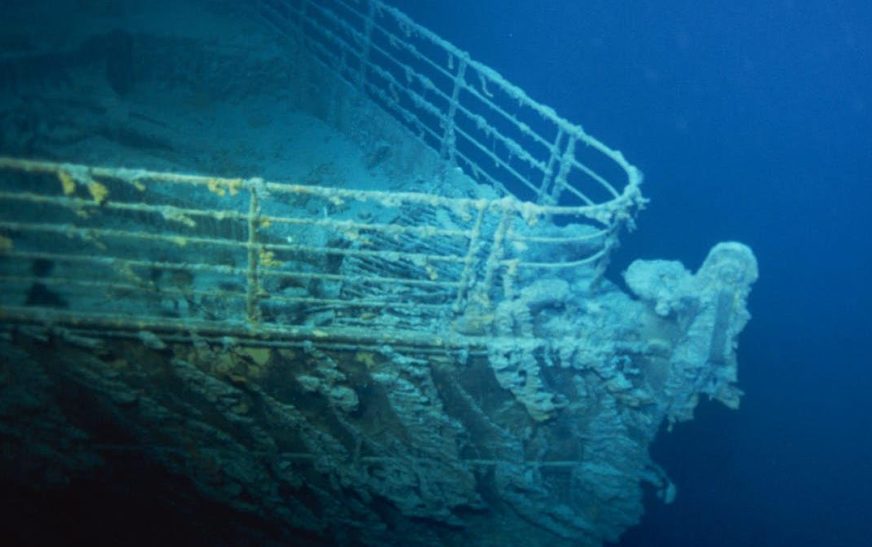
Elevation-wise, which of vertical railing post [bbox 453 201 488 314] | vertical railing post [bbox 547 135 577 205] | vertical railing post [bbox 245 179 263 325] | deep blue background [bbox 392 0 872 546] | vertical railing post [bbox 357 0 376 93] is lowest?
vertical railing post [bbox 245 179 263 325]

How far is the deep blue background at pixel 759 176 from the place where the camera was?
11391 mm

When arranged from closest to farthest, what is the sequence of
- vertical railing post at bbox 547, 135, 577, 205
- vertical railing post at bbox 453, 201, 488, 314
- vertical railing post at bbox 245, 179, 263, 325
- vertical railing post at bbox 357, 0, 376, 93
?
vertical railing post at bbox 245, 179, 263, 325 → vertical railing post at bbox 453, 201, 488, 314 → vertical railing post at bbox 547, 135, 577, 205 → vertical railing post at bbox 357, 0, 376, 93

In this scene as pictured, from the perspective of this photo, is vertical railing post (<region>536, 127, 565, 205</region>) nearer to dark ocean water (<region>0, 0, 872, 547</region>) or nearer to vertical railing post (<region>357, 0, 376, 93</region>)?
vertical railing post (<region>357, 0, 376, 93</region>)

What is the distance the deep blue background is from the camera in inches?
448

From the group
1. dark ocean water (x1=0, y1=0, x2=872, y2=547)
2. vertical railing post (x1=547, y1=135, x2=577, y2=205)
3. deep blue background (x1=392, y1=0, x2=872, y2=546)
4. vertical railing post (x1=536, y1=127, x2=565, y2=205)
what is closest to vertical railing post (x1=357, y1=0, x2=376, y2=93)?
vertical railing post (x1=536, y1=127, x2=565, y2=205)

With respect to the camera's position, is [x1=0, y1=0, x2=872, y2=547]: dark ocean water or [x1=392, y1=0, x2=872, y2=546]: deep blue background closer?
[x1=0, y1=0, x2=872, y2=547]: dark ocean water

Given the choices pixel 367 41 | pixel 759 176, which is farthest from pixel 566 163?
pixel 759 176

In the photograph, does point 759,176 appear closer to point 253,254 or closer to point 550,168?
point 550,168

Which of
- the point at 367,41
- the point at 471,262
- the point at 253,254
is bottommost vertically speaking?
the point at 253,254

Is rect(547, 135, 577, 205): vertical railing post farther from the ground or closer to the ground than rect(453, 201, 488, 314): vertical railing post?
farther from the ground

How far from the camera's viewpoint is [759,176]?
22.5 m

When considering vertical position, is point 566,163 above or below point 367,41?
below

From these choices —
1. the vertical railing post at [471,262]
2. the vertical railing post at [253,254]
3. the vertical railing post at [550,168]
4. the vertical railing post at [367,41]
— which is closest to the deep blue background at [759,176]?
the vertical railing post at [550,168]

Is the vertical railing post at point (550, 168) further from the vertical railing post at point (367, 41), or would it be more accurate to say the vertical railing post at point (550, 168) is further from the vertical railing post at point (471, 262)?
the vertical railing post at point (367, 41)
